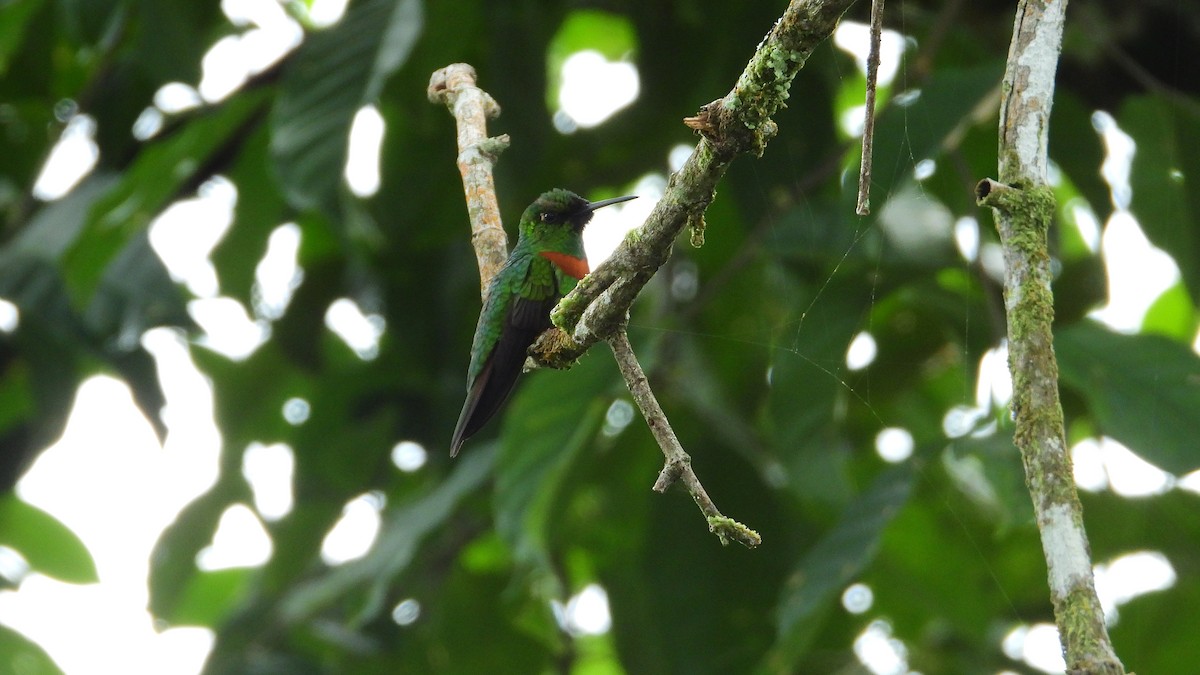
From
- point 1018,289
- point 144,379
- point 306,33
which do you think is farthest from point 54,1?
point 1018,289

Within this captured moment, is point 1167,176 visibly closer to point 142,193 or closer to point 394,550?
point 394,550

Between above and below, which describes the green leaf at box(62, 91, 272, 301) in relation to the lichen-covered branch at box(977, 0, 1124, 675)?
above

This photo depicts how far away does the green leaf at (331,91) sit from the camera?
4.16m

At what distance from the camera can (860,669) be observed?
5.70 meters

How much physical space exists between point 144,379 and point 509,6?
91.6 inches

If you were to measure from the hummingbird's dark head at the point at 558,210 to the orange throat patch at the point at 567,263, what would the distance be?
270mm

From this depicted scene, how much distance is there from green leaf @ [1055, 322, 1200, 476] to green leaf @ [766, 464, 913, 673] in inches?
25.5

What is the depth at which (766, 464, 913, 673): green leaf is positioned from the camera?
3725 millimetres

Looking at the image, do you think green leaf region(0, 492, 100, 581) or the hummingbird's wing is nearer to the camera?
the hummingbird's wing

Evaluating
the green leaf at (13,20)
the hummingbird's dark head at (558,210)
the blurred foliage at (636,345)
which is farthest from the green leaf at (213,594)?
the hummingbird's dark head at (558,210)

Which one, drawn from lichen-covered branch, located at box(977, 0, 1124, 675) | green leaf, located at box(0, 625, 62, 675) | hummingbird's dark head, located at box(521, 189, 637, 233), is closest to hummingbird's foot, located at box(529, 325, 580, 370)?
lichen-covered branch, located at box(977, 0, 1124, 675)

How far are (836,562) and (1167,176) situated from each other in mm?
2137

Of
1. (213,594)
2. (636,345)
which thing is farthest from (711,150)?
(213,594)

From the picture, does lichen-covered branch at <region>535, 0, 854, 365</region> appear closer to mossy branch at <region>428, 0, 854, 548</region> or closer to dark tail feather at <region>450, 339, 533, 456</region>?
mossy branch at <region>428, 0, 854, 548</region>
